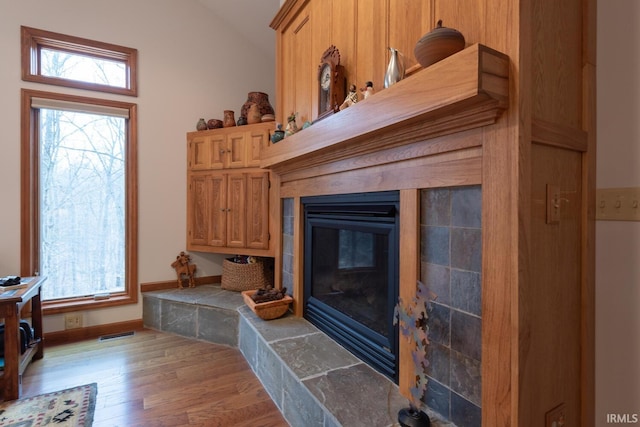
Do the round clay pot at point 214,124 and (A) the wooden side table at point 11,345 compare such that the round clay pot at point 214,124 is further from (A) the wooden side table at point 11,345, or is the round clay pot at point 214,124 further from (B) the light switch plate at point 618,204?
(B) the light switch plate at point 618,204

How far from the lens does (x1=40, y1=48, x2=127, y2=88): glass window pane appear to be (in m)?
2.72

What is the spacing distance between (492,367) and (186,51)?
3622 mm

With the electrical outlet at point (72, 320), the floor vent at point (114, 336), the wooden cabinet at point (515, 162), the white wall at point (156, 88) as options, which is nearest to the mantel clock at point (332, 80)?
the wooden cabinet at point (515, 162)

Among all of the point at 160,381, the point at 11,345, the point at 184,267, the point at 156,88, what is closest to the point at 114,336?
the point at 184,267

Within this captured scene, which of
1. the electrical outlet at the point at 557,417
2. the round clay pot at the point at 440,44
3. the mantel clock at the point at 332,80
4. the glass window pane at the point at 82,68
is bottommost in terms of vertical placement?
the electrical outlet at the point at 557,417

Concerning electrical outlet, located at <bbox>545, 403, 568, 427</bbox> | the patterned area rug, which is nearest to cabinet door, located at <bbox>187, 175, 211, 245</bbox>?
the patterned area rug

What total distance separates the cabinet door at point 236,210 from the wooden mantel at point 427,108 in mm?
1426

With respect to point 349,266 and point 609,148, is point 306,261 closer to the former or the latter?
point 349,266

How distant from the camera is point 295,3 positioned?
225 centimetres

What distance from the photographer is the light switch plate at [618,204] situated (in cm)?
113

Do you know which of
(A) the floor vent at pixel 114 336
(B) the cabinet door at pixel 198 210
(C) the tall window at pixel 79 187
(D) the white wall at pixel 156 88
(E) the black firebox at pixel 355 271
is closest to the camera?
(E) the black firebox at pixel 355 271

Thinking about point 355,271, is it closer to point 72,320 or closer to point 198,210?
point 198,210

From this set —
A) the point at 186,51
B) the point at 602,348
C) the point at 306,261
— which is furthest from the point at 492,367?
the point at 186,51

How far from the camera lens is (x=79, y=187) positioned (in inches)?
113
